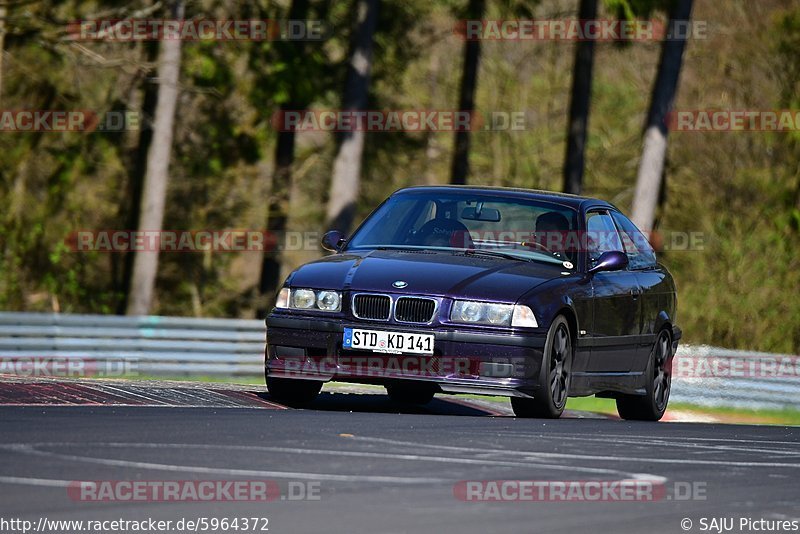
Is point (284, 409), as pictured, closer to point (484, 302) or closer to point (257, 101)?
point (484, 302)

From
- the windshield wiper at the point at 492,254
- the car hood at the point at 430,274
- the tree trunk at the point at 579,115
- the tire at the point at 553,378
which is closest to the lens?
the car hood at the point at 430,274

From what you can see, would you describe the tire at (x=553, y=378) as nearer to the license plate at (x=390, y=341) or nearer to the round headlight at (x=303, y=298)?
the license plate at (x=390, y=341)

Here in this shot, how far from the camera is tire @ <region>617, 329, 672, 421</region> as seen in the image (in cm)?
1295

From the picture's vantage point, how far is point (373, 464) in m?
7.45

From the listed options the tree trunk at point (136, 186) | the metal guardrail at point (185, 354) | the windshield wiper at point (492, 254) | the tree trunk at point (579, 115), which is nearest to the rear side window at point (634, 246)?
the windshield wiper at point (492, 254)

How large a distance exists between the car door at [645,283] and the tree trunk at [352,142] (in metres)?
13.2

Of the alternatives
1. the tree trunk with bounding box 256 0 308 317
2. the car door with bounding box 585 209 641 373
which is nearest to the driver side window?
the car door with bounding box 585 209 641 373

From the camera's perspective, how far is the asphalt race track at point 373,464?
6.16 m

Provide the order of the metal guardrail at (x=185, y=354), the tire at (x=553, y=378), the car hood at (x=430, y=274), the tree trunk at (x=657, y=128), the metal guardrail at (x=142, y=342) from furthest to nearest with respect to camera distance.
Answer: the tree trunk at (x=657, y=128) < the metal guardrail at (x=185, y=354) < the metal guardrail at (x=142, y=342) < the tire at (x=553, y=378) < the car hood at (x=430, y=274)

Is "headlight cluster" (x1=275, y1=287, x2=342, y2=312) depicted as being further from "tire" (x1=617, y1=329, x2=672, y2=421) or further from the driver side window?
"tire" (x1=617, y1=329, x2=672, y2=421)

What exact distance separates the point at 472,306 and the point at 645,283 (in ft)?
9.33

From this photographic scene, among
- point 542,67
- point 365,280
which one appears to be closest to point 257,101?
point 542,67

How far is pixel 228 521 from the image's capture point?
5.91 metres

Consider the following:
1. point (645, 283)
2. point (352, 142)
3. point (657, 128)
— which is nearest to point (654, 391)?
point (645, 283)
